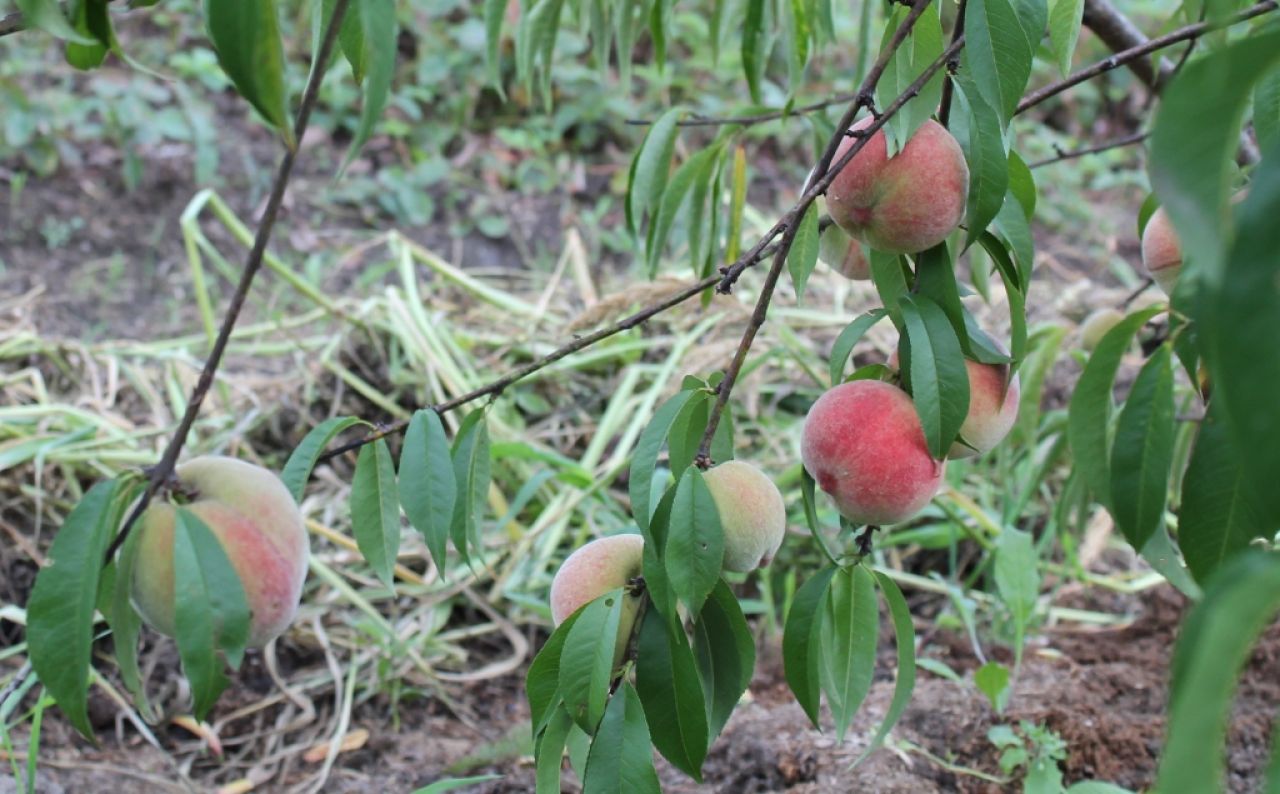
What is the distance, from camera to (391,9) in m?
0.38

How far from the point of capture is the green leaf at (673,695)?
559 millimetres

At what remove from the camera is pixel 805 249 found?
2.34 feet

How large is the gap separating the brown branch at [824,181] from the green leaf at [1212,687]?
0.33m

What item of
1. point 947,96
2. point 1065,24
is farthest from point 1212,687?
point 1065,24

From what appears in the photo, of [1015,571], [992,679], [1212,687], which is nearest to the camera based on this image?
[1212,687]

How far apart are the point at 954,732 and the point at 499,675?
557 mm

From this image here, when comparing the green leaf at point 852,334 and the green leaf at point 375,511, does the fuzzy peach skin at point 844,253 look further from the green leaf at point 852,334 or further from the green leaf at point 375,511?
the green leaf at point 375,511

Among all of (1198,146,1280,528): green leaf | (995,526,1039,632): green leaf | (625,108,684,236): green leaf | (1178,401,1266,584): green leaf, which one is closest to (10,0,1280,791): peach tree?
(1178,401,1266,584): green leaf

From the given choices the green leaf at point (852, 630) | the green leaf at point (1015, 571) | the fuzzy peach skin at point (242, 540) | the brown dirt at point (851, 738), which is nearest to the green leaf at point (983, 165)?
the green leaf at point (852, 630)

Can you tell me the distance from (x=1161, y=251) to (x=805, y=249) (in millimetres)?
230

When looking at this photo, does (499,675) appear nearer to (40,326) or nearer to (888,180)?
(888,180)

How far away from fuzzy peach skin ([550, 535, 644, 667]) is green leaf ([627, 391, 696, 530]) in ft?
0.18

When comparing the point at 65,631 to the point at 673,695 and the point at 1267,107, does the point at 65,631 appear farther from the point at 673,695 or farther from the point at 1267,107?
the point at 1267,107

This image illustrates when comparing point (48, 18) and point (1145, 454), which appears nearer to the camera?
point (48, 18)
